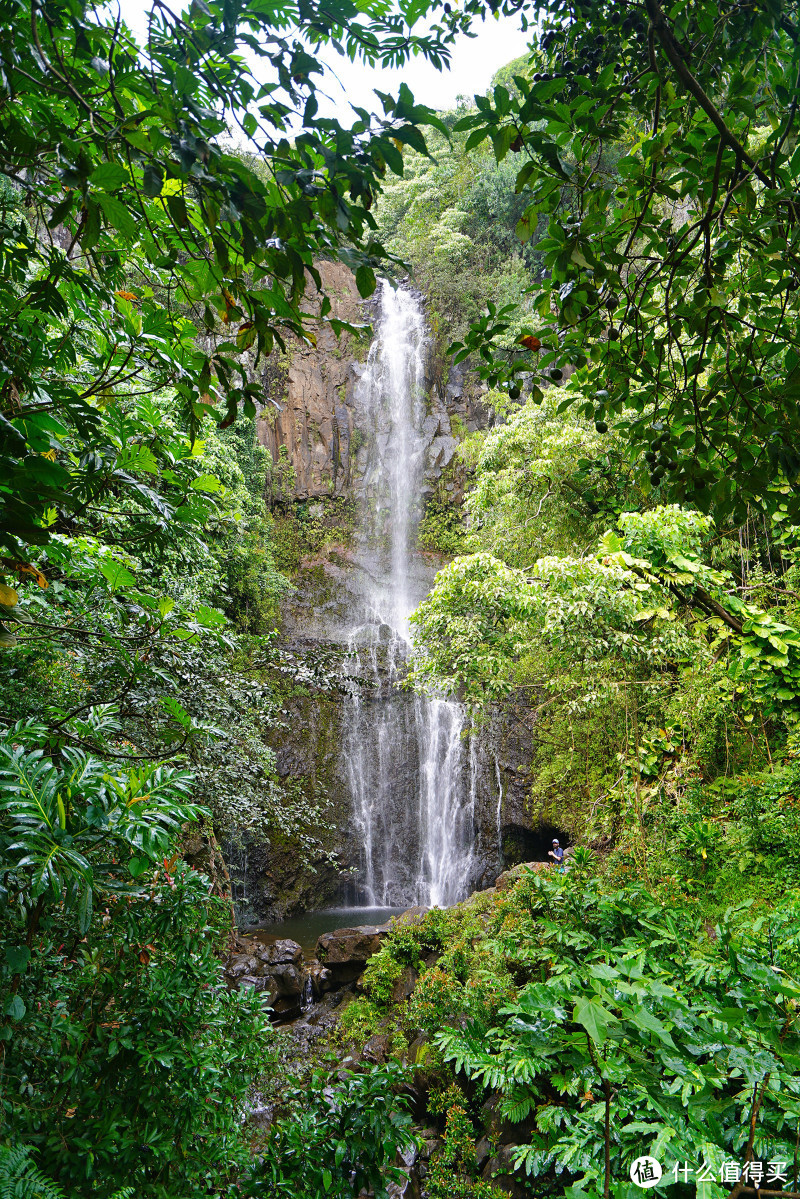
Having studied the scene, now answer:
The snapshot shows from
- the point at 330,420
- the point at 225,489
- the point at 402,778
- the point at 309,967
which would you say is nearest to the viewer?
the point at 225,489

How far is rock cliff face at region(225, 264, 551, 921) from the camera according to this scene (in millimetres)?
9188

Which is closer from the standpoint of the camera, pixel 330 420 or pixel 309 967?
pixel 309 967

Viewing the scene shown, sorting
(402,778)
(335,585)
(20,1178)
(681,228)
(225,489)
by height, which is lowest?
(20,1178)

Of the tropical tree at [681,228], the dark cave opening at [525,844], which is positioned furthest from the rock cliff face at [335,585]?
the tropical tree at [681,228]

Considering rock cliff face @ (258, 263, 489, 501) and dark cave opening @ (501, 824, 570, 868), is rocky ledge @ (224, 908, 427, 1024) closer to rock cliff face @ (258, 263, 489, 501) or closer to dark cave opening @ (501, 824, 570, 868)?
dark cave opening @ (501, 824, 570, 868)

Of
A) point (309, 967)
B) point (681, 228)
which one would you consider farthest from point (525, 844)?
point (681, 228)

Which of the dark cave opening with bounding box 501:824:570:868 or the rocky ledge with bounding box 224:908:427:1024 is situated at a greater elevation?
the dark cave opening with bounding box 501:824:570:868

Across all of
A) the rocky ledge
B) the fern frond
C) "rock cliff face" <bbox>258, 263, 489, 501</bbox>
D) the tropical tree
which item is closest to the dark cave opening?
the rocky ledge

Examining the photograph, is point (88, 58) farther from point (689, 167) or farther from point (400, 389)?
point (400, 389)

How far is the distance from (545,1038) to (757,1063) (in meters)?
0.42

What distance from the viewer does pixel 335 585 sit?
13305 mm

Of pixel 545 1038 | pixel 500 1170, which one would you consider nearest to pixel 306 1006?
pixel 500 1170

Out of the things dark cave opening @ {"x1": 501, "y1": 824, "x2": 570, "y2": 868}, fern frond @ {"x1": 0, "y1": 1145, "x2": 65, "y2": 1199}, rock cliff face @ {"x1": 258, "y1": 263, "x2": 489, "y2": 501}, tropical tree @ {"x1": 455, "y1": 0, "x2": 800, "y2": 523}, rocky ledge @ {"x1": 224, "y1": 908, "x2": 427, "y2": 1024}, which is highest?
rock cliff face @ {"x1": 258, "y1": 263, "x2": 489, "y2": 501}

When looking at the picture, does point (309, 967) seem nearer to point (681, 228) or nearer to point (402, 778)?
Result: point (402, 778)
